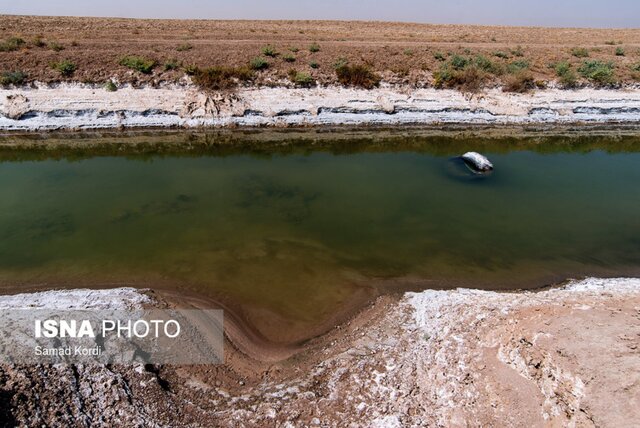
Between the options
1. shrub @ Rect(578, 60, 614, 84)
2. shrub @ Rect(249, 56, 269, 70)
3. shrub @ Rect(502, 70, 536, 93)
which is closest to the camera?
shrub @ Rect(249, 56, 269, 70)

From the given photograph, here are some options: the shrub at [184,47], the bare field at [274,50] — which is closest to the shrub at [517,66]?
the bare field at [274,50]

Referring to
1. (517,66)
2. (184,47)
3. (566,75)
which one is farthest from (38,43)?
(566,75)

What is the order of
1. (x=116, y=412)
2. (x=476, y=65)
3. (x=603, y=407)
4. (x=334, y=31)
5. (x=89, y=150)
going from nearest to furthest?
(x=603, y=407) → (x=116, y=412) → (x=89, y=150) → (x=476, y=65) → (x=334, y=31)

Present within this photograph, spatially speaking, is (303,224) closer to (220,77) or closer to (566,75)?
(220,77)

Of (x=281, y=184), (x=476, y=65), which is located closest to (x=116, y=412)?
(x=281, y=184)

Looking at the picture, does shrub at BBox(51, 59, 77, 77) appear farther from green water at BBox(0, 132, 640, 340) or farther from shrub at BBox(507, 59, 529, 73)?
shrub at BBox(507, 59, 529, 73)

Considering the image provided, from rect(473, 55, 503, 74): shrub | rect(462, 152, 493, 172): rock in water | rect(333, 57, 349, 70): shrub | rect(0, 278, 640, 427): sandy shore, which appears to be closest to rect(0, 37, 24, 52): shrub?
rect(333, 57, 349, 70): shrub

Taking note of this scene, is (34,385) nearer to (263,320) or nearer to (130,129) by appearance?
(263,320)
